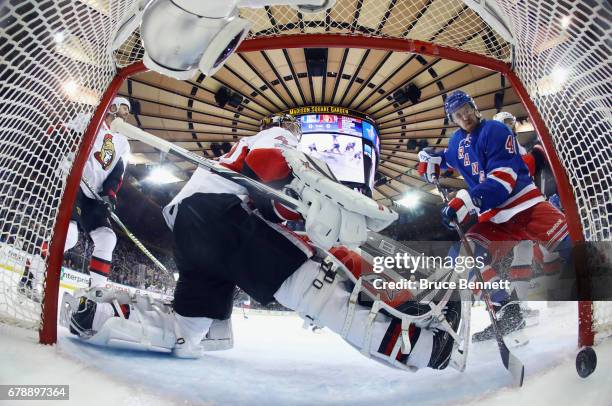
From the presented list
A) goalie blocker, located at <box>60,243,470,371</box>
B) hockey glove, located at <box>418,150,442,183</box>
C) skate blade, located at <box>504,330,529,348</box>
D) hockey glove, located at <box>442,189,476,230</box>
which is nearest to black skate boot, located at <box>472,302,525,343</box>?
skate blade, located at <box>504,330,529,348</box>

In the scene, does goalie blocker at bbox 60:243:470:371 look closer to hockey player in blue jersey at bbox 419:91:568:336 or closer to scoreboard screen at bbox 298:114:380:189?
hockey player in blue jersey at bbox 419:91:568:336

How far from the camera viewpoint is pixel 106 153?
130 centimetres

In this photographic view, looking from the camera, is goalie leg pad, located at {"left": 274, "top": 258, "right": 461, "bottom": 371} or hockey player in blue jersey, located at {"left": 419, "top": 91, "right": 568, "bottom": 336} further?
hockey player in blue jersey, located at {"left": 419, "top": 91, "right": 568, "bottom": 336}

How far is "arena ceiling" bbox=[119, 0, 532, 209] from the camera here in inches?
91.5

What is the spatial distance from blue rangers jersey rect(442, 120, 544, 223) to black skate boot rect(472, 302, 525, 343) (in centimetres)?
35

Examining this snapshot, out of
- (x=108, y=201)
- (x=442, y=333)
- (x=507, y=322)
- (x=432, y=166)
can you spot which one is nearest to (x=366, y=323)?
(x=442, y=333)

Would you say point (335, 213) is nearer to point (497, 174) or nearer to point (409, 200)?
point (497, 174)

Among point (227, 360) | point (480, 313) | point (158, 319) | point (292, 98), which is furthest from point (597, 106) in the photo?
point (292, 98)

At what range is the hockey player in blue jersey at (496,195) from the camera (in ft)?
3.51

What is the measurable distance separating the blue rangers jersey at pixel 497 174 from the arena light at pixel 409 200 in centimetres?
92

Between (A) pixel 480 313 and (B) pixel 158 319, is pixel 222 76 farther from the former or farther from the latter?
(A) pixel 480 313

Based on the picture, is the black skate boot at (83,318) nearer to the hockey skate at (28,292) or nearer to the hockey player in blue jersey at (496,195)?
the hockey skate at (28,292)

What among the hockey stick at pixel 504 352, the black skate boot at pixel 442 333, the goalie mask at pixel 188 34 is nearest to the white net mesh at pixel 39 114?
the goalie mask at pixel 188 34

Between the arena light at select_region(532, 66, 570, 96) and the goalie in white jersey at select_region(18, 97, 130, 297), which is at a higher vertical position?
the arena light at select_region(532, 66, 570, 96)
